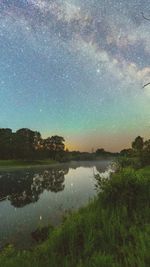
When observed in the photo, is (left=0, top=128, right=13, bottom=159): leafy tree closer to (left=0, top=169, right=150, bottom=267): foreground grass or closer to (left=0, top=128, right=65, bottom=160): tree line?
(left=0, top=128, right=65, bottom=160): tree line

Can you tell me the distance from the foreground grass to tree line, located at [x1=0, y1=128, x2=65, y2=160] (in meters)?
107

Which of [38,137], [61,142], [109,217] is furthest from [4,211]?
[61,142]

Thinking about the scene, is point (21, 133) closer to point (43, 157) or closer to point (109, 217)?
point (43, 157)

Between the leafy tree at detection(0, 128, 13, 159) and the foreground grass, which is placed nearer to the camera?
the foreground grass

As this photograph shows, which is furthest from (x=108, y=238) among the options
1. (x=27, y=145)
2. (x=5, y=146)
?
(x=27, y=145)

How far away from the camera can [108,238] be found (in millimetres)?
7578

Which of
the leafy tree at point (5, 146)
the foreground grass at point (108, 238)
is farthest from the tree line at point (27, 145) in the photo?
the foreground grass at point (108, 238)

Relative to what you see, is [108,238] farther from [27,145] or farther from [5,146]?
[27,145]

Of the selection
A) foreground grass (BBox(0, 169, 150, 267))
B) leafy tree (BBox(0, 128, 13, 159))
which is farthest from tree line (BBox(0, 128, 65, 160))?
foreground grass (BBox(0, 169, 150, 267))

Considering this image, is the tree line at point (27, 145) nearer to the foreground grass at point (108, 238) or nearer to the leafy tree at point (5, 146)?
the leafy tree at point (5, 146)

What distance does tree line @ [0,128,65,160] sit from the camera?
117 meters

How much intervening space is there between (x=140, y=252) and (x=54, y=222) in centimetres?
1242

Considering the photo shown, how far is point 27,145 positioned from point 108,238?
4605 inches

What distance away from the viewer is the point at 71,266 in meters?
6.07
